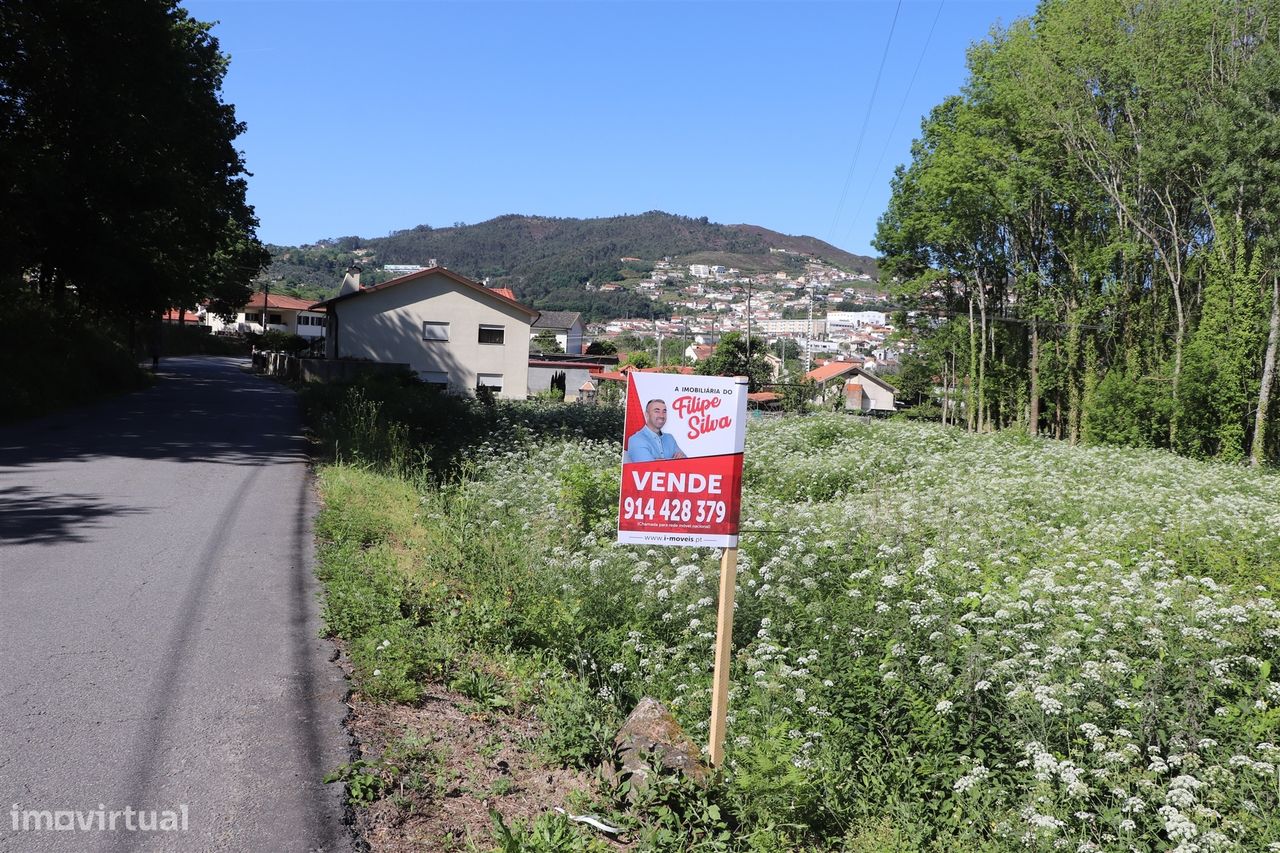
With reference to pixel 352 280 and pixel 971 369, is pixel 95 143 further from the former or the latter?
pixel 971 369

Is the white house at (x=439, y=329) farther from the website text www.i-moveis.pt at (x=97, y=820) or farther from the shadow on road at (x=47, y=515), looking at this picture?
the website text www.i-moveis.pt at (x=97, y=820)

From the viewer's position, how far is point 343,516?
1009 cm

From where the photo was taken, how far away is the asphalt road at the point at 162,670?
163 inches

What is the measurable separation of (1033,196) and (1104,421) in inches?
440

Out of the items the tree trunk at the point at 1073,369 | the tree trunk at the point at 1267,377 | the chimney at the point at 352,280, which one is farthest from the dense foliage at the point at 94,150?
the tree trunk at the point at 1073,369

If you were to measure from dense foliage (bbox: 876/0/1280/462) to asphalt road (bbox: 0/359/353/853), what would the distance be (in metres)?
29.3

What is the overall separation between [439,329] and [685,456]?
4479 cm

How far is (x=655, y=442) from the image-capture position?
520 cm

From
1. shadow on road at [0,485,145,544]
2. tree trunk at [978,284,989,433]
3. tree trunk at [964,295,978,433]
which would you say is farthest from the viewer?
tree trunk at [964,295,978,433]

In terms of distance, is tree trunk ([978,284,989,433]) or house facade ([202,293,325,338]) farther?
house facade ([202,293,325,338])

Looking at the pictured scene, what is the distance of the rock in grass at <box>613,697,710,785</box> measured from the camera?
4773 mm

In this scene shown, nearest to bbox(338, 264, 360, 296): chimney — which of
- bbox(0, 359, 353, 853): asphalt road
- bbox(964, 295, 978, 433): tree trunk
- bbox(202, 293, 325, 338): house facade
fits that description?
bbox(964, 295, 978, 433): tree trunk

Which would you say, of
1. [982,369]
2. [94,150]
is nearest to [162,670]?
[94,150]

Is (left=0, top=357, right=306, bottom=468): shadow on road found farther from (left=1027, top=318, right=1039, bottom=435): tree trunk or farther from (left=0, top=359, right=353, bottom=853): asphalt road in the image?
(left=1027, top=318, right=1039, bottom=435): tree trunk
